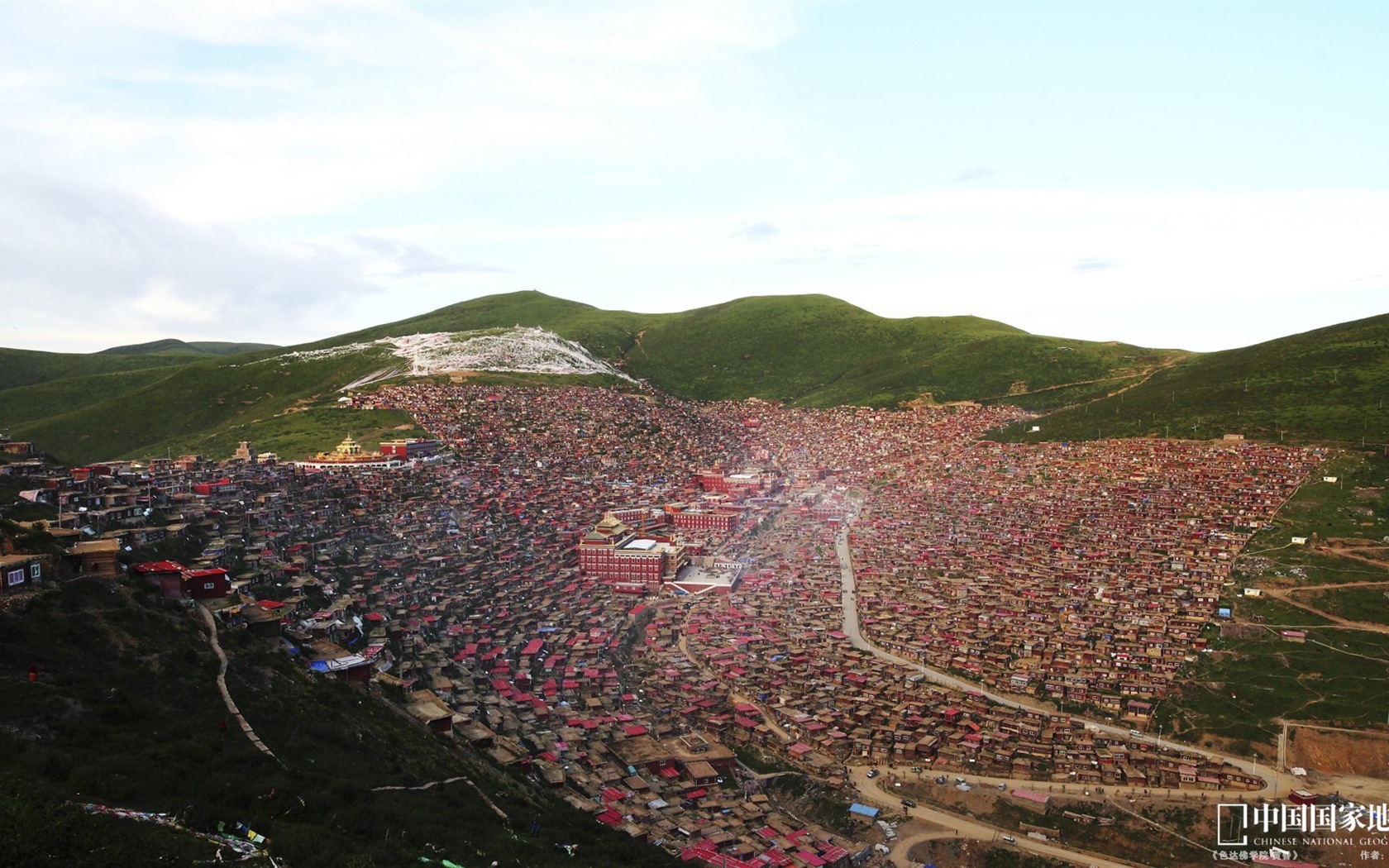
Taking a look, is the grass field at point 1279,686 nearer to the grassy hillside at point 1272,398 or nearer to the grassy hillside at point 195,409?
the grassy hillside at point 1272,398

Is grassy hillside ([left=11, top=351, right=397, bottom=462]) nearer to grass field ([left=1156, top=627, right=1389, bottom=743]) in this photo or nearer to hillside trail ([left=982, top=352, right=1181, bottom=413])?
grass field ([left=1156, top=627, right=1389, bottom=743])

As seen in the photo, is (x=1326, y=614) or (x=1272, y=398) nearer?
(x=1326, y=614)

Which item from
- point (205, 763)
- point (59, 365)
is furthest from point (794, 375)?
point (59, 365)

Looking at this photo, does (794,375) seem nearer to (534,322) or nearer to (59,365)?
(534,322)

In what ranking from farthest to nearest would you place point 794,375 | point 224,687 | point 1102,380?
point 794,375
point 1102,380
point 224,687

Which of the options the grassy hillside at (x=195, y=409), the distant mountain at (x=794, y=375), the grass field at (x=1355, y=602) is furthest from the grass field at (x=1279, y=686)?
the grassy hillside at (x=195, y=409)

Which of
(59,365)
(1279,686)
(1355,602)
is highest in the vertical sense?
(59,365)

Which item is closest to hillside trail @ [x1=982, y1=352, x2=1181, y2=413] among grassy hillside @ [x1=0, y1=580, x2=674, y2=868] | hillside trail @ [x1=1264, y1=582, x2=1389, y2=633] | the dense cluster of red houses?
the dense cluster of red houses
